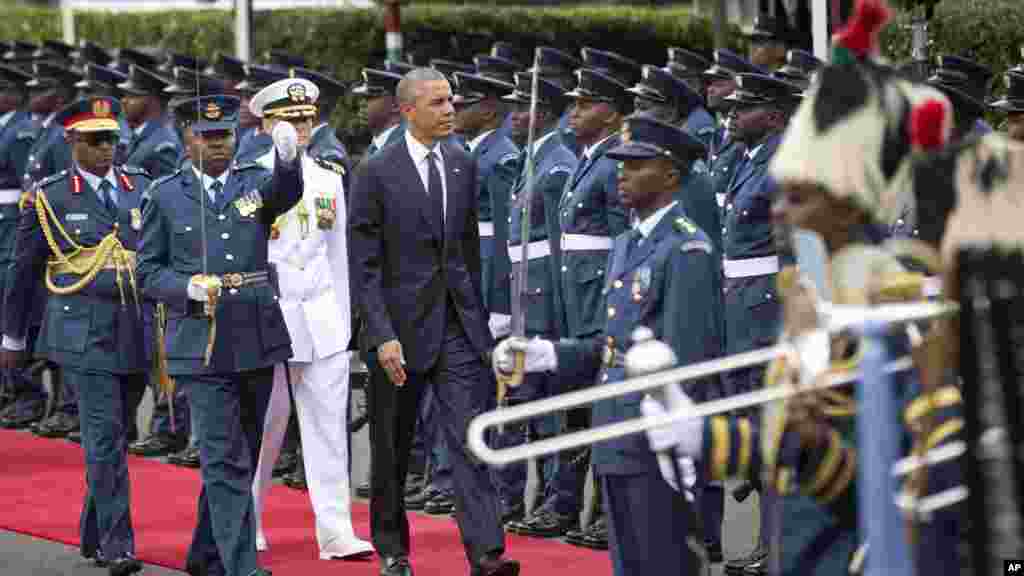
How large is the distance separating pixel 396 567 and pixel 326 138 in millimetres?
3468

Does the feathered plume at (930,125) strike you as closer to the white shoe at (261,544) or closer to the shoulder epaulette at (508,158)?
the white shoe at (261,544)

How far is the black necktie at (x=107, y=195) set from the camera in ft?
34.8

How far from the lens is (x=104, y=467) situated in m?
10.0

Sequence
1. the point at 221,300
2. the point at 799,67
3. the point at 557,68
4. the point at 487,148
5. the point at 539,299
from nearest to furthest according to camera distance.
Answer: the point at 221,300
the point at 539,299
the point at 799,67
the point at 487,148
the point at 557,68

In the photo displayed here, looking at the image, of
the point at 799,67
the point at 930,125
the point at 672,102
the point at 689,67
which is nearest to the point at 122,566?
the point at 672,102

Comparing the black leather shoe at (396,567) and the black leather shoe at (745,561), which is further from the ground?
the black leather shoe at (396,567)

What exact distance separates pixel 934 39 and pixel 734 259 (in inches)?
158

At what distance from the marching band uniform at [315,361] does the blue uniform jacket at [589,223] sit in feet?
3.55

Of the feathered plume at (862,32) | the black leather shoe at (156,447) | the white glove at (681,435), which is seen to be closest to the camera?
the feathered plume at (862,32)

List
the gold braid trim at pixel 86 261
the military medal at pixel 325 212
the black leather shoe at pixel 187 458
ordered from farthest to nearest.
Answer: the black leather shoe at pixel 187 458 < the military medal at pixel 325 212 < the gold braid trim at pixel 86 261

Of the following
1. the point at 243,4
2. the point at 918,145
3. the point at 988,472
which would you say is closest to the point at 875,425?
the point at 988,472

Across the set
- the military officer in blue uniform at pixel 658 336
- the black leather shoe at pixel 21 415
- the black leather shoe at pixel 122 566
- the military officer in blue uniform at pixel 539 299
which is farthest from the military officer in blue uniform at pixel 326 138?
the military officer in blue uniform at pixel 658 336

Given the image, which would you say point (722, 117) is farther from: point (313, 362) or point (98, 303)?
point (98, 303)

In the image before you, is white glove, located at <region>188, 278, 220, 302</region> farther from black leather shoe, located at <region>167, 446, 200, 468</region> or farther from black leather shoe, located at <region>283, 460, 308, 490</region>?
black leather shoe, located at <region>167, 446, 200, 468</region>
